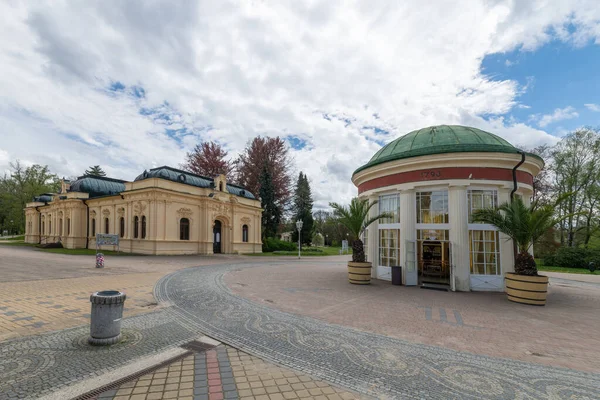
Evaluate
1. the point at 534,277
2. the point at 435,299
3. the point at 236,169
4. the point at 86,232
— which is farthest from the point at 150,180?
the point at 534,277

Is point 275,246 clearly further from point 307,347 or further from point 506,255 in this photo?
point 307,347

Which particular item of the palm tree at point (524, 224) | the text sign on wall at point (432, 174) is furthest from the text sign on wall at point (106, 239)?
the palm tree at point (524, 224)

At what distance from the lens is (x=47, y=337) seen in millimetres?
4945

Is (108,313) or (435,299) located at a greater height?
(108,313)

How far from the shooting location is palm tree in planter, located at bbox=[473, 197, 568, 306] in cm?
863

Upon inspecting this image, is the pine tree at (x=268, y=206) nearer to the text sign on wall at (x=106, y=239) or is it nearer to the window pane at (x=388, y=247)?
the text sign on wall at (x=106, y=239)

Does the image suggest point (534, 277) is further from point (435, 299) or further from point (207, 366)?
point (207, 366)

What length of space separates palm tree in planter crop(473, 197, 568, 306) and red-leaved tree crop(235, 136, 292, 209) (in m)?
30.7

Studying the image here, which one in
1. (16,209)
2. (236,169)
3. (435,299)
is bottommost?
(435,299)

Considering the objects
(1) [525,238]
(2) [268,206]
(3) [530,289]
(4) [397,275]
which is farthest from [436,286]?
(2) [268,206]

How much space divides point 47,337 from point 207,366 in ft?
10.3

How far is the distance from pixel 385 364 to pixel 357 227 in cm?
808

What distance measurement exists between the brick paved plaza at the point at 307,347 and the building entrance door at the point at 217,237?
19.8 metres

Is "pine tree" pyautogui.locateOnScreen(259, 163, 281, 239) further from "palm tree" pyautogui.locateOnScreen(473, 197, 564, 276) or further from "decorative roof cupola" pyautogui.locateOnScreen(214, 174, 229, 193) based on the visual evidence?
"palm tree" pyautogui.locateOnScreen(473, 197, 564, 276)
